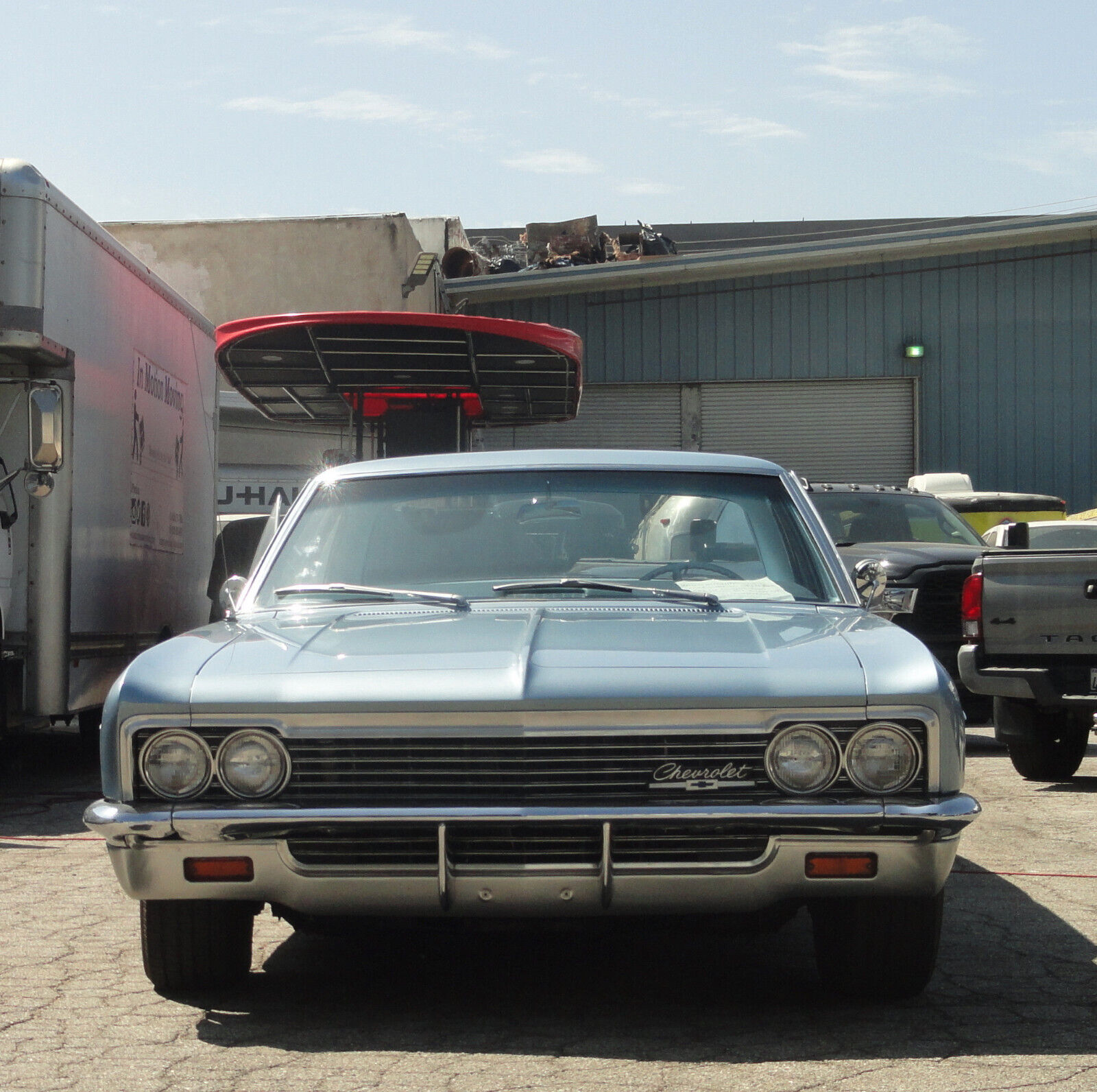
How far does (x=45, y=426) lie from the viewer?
333 inches

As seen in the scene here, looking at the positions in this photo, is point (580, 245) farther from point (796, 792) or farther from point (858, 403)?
point (796, 792)

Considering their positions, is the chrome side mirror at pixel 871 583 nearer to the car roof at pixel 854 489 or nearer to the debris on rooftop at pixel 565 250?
the car roof at pixel 854 489

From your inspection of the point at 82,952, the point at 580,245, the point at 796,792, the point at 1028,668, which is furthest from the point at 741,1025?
the point at 580,245

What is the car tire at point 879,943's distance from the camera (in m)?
4.21

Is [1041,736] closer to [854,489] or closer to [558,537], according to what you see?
[854,489]

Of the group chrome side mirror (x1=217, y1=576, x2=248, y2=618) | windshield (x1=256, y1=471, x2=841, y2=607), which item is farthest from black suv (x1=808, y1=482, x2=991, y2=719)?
chrome side mirror (x1=217, y1=576, x2=248, y2=618)

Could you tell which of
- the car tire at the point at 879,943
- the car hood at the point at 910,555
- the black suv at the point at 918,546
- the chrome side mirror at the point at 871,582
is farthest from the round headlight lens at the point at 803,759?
the car hood at the point at 910,555

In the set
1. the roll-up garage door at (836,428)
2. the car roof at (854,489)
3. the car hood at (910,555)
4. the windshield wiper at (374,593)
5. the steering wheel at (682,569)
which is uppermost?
the roll-up garage door at (836,428)

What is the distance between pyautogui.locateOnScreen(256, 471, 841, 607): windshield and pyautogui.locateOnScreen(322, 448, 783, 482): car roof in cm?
4

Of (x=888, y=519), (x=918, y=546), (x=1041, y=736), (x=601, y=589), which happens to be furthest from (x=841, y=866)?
(x=888, y=519)

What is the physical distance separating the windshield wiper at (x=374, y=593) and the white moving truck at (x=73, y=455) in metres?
3.91

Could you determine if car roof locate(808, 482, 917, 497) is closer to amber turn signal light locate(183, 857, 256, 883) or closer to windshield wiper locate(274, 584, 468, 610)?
windshield wiper locate(274, 584, 468, 610)

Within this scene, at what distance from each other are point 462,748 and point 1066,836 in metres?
4.37

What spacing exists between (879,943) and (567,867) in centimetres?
91
